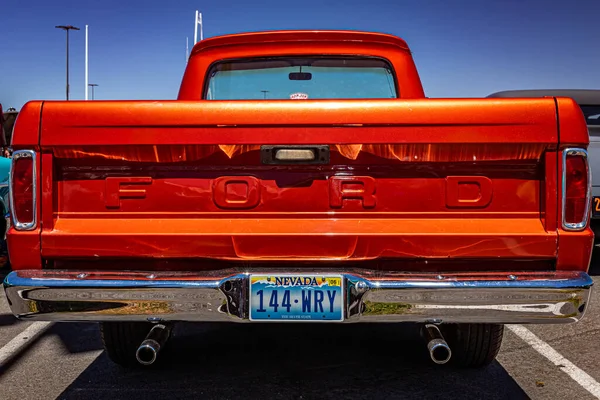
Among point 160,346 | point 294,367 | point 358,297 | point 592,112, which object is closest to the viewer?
point 358,297

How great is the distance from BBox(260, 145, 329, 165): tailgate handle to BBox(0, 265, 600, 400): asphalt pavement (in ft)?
4.04

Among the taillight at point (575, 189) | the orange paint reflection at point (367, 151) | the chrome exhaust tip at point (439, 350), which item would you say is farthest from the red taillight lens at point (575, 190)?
the chrome exhaust tip at point (439, 350)

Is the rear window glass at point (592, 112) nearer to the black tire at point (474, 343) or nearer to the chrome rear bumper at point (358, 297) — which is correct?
the black tire at point (474, 343)

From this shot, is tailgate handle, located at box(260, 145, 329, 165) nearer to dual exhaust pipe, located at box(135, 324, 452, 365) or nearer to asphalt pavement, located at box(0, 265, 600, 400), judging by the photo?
dual exhaust pipe, located at box(135, 324, 452, 365)

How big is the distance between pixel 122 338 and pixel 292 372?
0.94m

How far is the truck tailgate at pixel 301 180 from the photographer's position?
8.69 ft

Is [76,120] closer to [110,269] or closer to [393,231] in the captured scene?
[110,269]

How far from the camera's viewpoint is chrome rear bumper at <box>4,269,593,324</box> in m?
2.52

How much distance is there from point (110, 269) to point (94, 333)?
1976 mm

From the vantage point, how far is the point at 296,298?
253 centimetres

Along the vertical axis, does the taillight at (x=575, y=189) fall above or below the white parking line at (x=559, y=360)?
above

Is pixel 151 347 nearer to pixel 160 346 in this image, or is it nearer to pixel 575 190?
pixel 160 346

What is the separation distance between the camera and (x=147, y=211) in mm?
2746

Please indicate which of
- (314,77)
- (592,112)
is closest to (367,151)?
(314,77)
